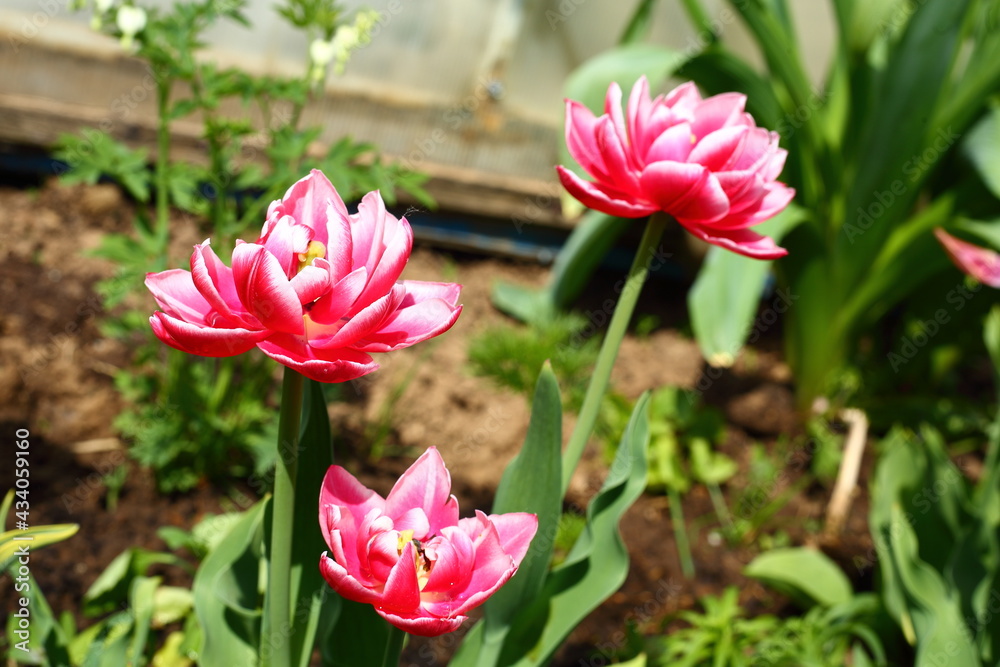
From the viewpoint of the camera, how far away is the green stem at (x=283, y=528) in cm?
73

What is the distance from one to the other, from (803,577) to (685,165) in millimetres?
1276

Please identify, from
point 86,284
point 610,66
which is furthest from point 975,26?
point 86,284

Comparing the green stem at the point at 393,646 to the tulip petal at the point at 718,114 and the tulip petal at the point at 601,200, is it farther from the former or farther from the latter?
the tulip petal at the point at 718,114

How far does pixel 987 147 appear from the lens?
2.03 meters

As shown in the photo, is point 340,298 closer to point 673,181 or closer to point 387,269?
point 387,269

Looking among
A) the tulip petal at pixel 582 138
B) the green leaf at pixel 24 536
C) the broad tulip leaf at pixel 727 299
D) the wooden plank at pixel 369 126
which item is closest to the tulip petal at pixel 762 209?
the tulip petal at pixel 582 138

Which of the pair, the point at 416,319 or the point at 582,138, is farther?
the point at 582,138

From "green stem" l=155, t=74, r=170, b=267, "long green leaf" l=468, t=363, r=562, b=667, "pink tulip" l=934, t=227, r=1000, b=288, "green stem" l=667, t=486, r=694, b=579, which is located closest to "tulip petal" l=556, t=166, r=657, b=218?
"long green leaf" l=468, t=363, r=562, b=667

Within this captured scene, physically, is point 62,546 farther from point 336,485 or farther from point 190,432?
point 336,485

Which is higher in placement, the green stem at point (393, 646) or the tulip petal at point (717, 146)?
the tulip petal at point (717, 146)

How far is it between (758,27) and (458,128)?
1.03m

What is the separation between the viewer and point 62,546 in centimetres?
160

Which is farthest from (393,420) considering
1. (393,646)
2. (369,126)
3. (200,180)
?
(393,646)

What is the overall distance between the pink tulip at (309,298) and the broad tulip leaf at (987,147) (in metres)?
1.70
